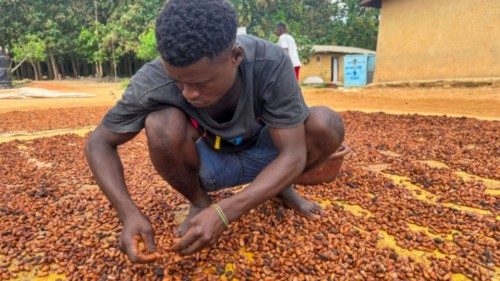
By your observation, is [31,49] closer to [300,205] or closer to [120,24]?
[120,24]

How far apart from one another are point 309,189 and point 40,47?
27.1 meters

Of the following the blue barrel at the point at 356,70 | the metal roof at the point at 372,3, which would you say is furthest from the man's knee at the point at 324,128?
the blue barrel at the point at 356,70

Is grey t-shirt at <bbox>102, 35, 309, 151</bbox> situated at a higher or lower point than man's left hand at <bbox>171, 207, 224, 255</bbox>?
higher

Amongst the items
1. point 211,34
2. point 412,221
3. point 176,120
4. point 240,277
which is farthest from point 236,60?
point 412,221

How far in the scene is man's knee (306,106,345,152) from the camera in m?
2.10

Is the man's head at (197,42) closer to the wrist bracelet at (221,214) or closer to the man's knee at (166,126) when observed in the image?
the man's knee at (166,126)

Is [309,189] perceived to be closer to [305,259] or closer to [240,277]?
[305,259]

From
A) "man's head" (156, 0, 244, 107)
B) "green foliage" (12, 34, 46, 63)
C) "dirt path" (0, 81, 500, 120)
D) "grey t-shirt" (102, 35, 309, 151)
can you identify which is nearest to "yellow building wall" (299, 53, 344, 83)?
"dirt path" (0, 81, 500, 120)

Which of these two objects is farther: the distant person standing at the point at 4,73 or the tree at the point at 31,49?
the tree at the point at 31,49

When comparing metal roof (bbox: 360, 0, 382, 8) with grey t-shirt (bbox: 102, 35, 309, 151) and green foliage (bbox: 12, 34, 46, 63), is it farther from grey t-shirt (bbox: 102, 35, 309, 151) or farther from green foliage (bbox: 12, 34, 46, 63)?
green foliage (bbox: 12, 34, 46, 63)

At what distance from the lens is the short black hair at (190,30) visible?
1.51 m

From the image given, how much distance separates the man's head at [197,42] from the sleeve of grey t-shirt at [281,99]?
263 mm

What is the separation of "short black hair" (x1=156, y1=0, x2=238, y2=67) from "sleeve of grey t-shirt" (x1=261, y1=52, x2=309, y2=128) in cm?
37

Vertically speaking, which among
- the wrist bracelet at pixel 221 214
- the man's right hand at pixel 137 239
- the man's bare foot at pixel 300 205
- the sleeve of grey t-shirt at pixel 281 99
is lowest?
the man's bare foot at pixel 300 205
